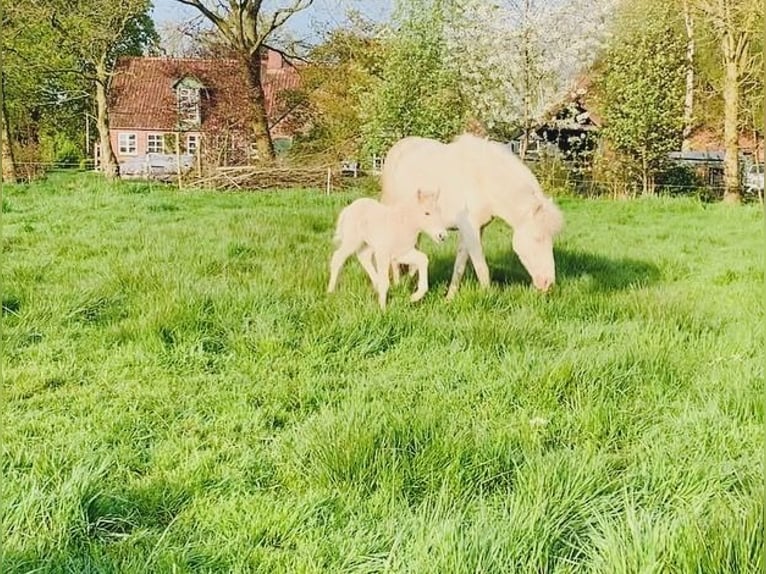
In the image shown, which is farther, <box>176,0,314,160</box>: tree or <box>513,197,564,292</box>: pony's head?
<box>176,0,314,160</box>: tree

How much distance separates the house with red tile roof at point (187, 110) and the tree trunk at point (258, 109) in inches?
3.6

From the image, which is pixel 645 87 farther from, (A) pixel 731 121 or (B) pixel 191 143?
(B) pixel 191 143

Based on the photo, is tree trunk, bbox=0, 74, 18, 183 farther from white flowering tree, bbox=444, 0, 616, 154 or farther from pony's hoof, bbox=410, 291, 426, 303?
pony's hoof, bbox=410, 291, 426, 303

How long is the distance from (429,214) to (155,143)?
8703 mm

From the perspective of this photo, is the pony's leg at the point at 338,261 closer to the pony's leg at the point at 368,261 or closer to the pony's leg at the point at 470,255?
the pony's leg at the point at 368,261

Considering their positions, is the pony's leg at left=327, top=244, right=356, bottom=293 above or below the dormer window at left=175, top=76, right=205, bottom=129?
below

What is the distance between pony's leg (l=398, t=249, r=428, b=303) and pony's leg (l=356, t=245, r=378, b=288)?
0.13 m

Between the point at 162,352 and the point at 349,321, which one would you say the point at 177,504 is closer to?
the point at 162,352

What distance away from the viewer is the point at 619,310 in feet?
9.06

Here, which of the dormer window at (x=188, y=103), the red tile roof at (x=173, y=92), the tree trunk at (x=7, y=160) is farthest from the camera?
the dormer window at (x=188, y=103)

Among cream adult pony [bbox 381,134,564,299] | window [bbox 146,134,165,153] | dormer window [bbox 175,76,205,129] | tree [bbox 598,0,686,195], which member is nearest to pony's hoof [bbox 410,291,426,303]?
cream adult pony [bbox 381,134,564,299]

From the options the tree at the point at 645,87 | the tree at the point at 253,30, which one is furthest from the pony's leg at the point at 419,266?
the tree at the point at 645,87

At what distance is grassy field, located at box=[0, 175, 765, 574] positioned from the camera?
45.9 inches

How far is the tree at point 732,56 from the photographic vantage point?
23.0ft
